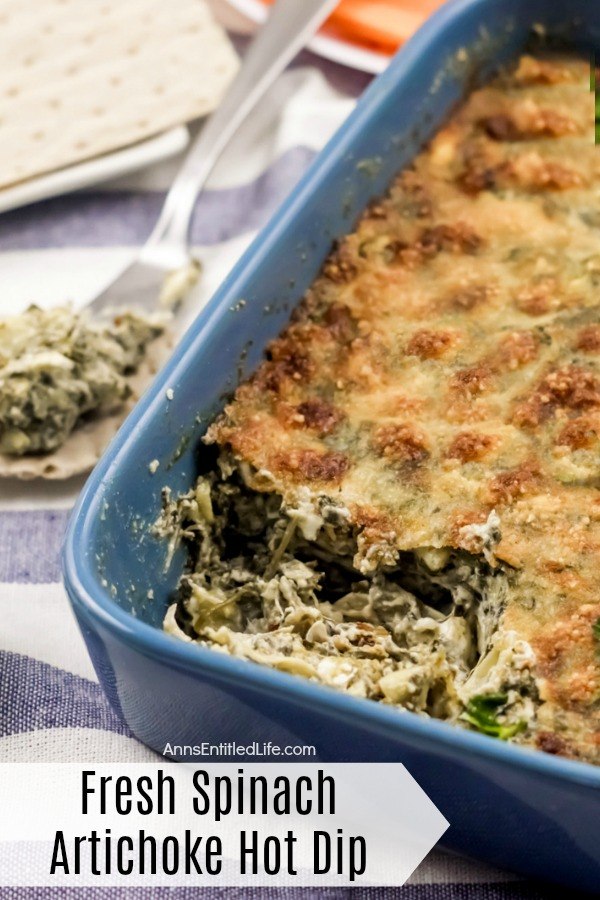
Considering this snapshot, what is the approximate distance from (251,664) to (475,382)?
35.8 inches

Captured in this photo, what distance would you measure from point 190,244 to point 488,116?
902 millimetres

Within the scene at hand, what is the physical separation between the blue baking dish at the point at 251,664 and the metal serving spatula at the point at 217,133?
0.65 meters

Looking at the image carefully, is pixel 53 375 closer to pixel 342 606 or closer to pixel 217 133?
pixel 342 606

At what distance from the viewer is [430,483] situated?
2533 millimetres

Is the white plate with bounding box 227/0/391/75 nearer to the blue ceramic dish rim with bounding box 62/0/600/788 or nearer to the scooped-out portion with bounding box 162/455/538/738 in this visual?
the blue ceramic dish rim with bounding box 62/0/600/788

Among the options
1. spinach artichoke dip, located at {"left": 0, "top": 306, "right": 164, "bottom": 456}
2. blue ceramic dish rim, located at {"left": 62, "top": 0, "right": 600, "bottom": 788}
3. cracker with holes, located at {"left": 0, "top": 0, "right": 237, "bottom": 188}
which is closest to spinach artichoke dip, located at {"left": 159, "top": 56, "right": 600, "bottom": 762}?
blue ceramic dish rim, located at {"left": 62, "top": 0, "right": 600, "bottom": 788}

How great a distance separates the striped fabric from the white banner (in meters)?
0.03

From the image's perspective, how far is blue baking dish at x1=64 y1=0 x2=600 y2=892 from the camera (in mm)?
2010

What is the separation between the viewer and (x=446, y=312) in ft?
9.44

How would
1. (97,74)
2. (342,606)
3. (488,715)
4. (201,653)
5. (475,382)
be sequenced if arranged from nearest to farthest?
(201,653) < (488,715) < (342,606) < (475,382) < (97,74)

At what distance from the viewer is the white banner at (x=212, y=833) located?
231cm

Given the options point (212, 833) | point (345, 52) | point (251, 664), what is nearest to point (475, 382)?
point (251, 664)

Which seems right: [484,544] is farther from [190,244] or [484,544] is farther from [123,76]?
[123,76]

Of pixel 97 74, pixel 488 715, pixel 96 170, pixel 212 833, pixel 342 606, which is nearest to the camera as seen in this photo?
pixel 488 715
